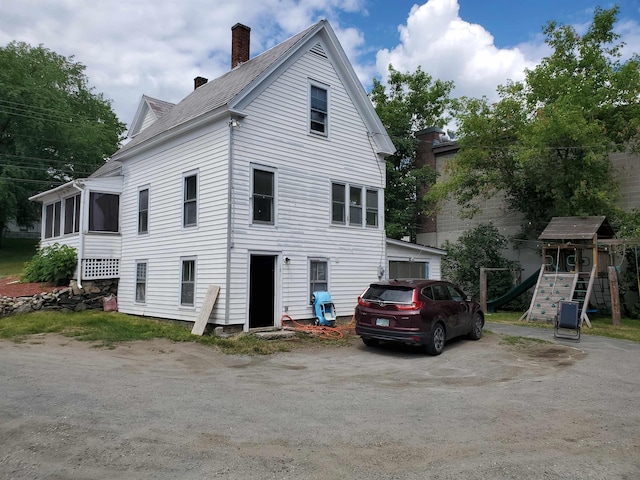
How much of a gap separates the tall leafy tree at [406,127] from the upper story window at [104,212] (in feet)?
49.6

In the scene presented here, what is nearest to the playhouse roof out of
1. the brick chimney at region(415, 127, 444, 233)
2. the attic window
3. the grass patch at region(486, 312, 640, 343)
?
the grass patch at region(486, 312, 640, 343)

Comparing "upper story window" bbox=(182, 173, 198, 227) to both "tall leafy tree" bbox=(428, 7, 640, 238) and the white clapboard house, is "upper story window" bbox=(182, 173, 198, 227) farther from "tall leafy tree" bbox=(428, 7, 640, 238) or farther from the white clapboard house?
"tall leafy tree" bbox=(428, 7, 640, 238)

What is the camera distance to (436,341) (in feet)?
36.2

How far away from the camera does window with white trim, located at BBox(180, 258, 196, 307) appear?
13.9m

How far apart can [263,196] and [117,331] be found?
5.63 metres

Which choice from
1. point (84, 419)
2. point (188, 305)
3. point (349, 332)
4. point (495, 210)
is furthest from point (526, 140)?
point (84, 419)

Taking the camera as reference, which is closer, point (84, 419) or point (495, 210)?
point (84, 419)

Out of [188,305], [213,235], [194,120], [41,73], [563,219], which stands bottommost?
[188,305]

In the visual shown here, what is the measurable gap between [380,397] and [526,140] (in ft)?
52.4

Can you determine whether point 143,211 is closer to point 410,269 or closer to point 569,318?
point 410,269

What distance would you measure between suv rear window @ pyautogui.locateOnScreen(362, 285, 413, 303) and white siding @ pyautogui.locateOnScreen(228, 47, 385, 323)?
3.52 meters

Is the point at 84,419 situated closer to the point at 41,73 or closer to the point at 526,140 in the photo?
the point at 526,140

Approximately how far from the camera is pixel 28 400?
6.44 meters

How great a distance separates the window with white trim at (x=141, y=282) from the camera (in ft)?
52.3
